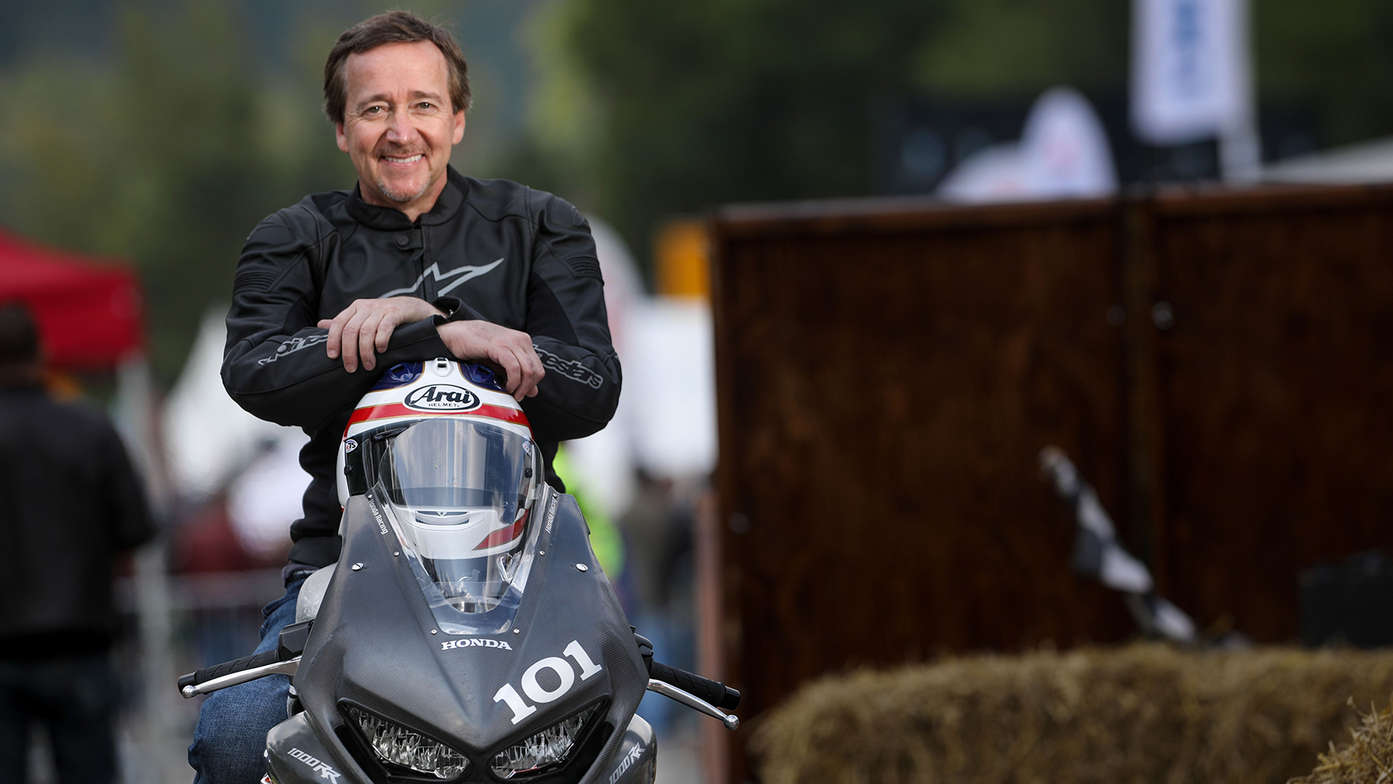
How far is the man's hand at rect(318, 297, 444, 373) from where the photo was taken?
9.45ft

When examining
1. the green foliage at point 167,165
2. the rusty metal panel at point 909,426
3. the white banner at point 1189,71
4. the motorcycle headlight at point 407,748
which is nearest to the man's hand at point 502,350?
the motorcycle headlight at point 407,748

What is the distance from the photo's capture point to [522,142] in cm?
6819

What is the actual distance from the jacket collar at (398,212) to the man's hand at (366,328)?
305 millimetres

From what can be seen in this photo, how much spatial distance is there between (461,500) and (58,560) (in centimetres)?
511

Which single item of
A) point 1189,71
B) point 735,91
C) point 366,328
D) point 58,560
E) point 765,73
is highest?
point 765,73

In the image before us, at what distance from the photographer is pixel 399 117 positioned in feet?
10.3

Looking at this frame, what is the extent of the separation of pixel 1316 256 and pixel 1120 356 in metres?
0.81

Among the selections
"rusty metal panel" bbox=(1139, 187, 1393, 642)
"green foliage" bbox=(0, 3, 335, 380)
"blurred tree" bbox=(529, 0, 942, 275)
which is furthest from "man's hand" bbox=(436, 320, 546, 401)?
"green foliage" bbox=(0, 3, 335, 380)

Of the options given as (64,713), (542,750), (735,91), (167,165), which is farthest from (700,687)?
(167,165)

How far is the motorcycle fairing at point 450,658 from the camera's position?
8.32 feet

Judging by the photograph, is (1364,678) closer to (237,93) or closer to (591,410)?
(591,410)

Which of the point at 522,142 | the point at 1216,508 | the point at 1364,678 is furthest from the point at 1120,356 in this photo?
the point at 522,142

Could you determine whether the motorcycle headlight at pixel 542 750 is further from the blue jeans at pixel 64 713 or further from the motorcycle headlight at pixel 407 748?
the blue jeans at pixel 64 713

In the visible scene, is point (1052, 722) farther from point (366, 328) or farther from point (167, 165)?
point (167, 165)
